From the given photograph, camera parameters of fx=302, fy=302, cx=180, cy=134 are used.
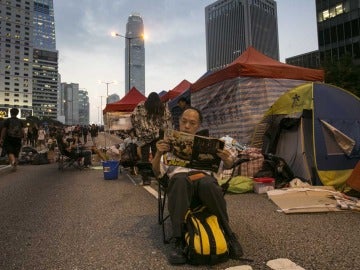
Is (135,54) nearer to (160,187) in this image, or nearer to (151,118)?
(151,118)

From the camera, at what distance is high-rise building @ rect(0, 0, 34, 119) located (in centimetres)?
14850

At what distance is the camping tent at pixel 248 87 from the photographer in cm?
837

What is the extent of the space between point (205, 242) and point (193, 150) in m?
0.82

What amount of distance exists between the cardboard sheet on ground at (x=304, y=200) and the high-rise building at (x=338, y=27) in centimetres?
5087

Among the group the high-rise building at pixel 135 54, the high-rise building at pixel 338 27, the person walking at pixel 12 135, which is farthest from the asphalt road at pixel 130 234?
the high-rise building at pixel 135 54

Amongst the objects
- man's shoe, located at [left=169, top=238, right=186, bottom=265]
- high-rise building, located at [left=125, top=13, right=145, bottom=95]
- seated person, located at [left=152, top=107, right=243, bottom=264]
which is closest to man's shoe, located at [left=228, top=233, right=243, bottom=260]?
seated person, located at [left=152, top=107, right=243, bottom=264]

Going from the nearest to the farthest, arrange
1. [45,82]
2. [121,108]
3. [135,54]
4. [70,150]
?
[70,150] < [121,108] < [135,54] < [45,82]

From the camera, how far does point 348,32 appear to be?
5294cm

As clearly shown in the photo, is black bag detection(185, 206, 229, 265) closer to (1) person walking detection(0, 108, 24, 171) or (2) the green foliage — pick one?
(1) person walking detection(0, 108, 24, 171)

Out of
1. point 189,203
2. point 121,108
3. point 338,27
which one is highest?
point 338,27

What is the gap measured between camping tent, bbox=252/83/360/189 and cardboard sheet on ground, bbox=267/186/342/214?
691 mm

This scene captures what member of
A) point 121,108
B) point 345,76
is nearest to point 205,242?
point 121,108

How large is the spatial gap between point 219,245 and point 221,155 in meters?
Answer: 0.83

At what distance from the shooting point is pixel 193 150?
284cm
